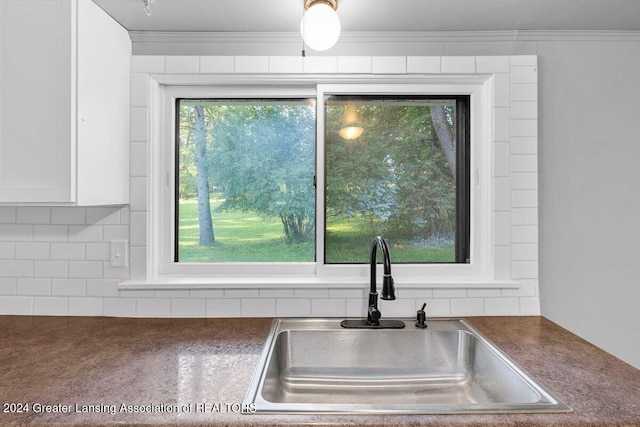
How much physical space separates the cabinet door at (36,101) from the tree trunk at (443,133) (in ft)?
4.44

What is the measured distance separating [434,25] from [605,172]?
3.05ft

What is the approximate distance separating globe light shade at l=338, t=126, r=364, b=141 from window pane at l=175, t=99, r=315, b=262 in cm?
14

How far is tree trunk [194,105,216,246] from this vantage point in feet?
5.40

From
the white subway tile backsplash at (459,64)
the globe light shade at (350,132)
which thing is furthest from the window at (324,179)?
the white subway tile backsplash at (459,64)

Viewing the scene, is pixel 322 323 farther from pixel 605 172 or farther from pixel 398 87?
pixel 605 172

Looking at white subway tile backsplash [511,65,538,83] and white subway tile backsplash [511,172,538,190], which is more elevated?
white subway tile backsplash [511,65,538,83]

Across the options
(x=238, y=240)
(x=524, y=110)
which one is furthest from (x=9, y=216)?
(x=524, y=110)

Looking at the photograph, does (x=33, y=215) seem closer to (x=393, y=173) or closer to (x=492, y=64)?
(x=393, y=173)

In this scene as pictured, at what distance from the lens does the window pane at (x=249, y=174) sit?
164 cm

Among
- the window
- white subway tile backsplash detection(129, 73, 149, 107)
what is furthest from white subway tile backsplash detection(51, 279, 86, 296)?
white subway tile backsplash detection(129, 73, 149, 107)

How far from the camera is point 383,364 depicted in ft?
4.50

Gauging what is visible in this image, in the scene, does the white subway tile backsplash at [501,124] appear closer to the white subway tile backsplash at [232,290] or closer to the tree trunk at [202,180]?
the white subway tile backsplash at [232,290]

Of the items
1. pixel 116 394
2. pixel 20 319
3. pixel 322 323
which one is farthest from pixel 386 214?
pixel 20 319

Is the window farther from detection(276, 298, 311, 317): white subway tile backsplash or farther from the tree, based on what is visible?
detection(276, 298, 311, 317): white subway tile backsplash
